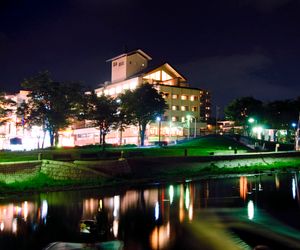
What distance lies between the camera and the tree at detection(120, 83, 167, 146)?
219ft

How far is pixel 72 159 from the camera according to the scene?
38.3m

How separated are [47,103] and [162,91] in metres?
36.6

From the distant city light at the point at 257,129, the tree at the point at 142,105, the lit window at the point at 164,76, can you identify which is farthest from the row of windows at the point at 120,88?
the distant city light at the point at 257,129

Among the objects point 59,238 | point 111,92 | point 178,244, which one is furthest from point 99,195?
point 111,92

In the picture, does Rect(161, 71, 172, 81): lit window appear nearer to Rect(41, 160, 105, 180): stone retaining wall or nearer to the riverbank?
the riverbank

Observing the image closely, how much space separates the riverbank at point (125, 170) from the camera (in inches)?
1236

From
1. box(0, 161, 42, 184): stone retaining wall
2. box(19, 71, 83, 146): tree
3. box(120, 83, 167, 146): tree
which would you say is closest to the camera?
box(0, 161, 42, 184): stone retaining wall

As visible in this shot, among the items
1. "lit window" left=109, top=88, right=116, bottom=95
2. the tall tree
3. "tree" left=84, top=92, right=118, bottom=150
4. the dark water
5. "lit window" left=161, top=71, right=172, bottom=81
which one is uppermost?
"lit window" left=161, top=71, right=172, bottom=81

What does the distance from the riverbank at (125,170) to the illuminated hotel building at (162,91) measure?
39.6m

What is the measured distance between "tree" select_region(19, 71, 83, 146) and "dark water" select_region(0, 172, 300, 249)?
26.9 m

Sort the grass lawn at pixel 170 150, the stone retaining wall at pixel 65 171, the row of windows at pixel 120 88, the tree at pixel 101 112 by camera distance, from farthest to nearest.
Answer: the row of windows at pixel 120 88, the tree at pixel 101 112, the grass lawn at pixel 170 150, the stone retaining wall at pixel 65 171

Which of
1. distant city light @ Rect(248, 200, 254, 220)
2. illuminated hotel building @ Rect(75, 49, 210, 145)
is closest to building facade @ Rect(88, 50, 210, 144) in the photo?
illuminated hotel building @ Rect(75, 49, 210, 145)

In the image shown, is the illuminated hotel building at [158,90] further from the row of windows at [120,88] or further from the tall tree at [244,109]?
the tall tree at [244,109]

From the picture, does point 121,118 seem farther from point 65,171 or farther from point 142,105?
point 65,171
